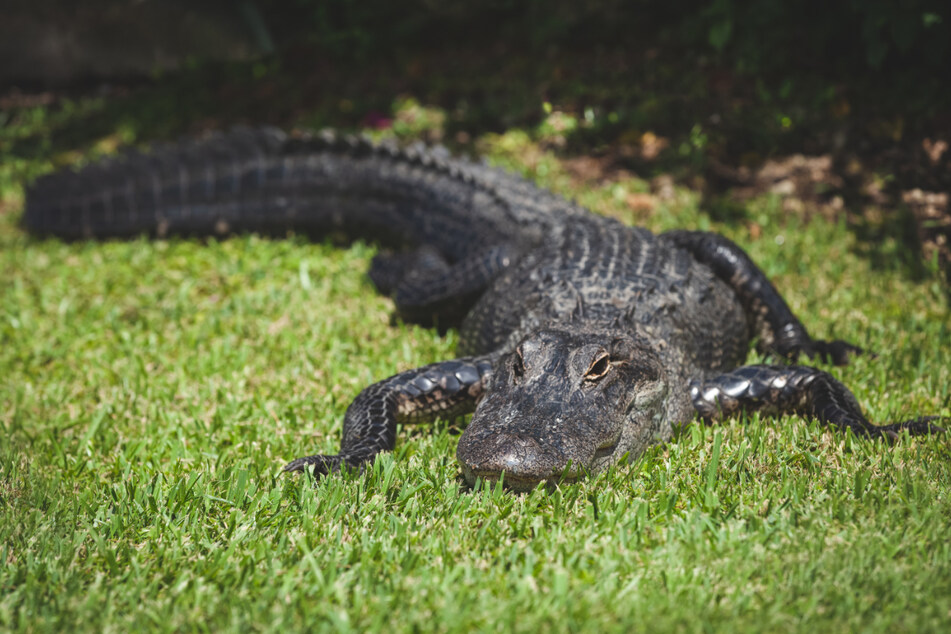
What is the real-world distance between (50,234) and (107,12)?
460cm

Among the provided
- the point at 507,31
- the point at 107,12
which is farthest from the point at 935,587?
the point at 107,12

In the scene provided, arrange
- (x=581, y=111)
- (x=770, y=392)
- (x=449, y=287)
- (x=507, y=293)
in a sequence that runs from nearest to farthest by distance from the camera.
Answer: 1. (x=770, y=392)
2. (x=507, y=293)
3. (x=449, y=287)
4. (x=581, y=111)

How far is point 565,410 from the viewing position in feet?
8.89

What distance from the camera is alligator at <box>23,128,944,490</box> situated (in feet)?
9.31

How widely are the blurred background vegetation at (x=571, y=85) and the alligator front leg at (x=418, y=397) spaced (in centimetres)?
301

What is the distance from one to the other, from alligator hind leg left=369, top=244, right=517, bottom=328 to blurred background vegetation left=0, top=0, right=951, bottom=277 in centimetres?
212

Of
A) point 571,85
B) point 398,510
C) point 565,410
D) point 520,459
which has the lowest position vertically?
point 398,510

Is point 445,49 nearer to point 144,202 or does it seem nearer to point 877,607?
point 144,202

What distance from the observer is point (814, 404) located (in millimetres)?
3205

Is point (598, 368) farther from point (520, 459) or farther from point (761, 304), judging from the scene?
point (761, 304)

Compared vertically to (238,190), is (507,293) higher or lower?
lower

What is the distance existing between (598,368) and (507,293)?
1022 mm

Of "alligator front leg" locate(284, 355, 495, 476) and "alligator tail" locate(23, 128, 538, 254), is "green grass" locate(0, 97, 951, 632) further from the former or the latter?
"alligator tail" locate(23, 128, 538, 254)

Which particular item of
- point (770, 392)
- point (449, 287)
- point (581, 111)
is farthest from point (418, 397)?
point (581, 111)
